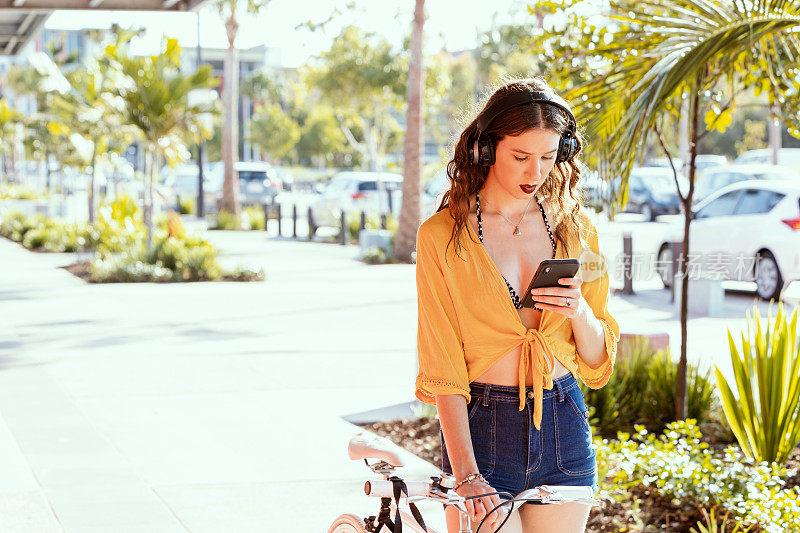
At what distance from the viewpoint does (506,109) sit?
2479mm

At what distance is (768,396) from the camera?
503 cm

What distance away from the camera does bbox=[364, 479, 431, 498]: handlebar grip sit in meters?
2.21

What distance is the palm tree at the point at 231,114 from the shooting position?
30.5 meters

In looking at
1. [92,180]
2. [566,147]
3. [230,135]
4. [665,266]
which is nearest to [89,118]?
[92,180]

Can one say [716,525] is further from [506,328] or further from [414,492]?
[414,492]

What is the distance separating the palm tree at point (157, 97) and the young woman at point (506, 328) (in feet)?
51.9

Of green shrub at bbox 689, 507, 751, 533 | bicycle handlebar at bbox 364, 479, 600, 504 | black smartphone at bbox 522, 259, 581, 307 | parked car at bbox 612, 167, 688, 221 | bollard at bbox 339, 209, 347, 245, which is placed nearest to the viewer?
bicycle handlebar at bbox 364, 479, 600, 504

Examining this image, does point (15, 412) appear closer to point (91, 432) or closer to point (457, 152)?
point (91, 432)

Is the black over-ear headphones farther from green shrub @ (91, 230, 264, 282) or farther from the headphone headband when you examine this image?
green shrub @ (91, 230, 264, 282)

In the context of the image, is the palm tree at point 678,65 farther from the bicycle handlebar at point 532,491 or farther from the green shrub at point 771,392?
the bicycle handlebar at point 532,491

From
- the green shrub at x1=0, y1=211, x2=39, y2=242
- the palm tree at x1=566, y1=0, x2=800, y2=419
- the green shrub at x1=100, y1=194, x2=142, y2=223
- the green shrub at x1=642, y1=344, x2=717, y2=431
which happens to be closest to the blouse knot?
the palm tree at x1=566, y1=0, x2=800, y2=419

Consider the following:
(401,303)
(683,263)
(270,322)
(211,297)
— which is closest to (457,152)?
(683,263)

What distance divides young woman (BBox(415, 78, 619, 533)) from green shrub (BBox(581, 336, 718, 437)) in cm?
365

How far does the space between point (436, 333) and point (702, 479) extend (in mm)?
2532
